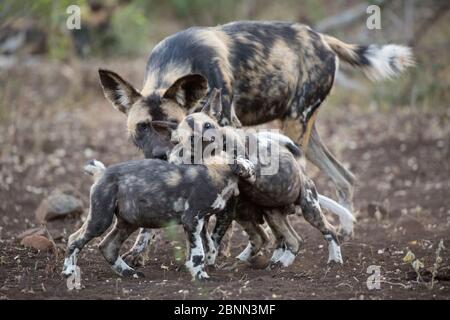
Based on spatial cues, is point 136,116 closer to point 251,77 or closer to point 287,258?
point 251,77

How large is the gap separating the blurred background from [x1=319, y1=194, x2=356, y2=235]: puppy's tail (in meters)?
0.12

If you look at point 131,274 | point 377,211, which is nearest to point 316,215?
point 131,274

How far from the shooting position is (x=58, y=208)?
6176 millimetres

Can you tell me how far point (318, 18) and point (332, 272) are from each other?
963cm

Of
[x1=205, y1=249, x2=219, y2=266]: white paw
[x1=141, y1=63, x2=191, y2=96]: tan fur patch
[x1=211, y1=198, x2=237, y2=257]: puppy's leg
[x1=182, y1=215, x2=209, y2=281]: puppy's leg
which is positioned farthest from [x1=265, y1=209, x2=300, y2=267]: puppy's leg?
[x1=141, y1=63, x2=191, y2=96]: tan fur patch

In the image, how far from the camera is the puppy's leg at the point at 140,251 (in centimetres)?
495

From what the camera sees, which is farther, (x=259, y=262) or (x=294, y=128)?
(x=294, y=128)

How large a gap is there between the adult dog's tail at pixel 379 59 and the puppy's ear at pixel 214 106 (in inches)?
73.1

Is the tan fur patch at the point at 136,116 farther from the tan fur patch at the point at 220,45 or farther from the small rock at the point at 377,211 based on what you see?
the small rock at the point at 377,211

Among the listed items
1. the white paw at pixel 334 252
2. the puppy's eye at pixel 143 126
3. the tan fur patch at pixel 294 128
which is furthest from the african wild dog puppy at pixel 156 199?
the tan fur patch at pixel 294 128

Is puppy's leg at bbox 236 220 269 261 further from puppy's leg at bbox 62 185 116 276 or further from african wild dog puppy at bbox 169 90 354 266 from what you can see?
puppy's leg at bbox 62 185 116 276

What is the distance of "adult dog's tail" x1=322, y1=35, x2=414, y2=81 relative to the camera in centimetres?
637

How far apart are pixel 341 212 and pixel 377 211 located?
1106 millimetres

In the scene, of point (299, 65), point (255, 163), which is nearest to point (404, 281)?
point (255, 163)
